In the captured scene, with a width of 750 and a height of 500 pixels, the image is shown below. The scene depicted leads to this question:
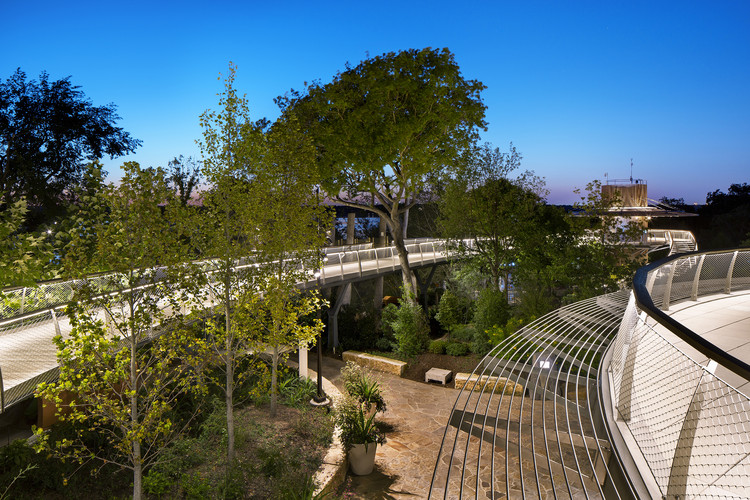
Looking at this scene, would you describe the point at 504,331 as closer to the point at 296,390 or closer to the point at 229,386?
the point at 296,390

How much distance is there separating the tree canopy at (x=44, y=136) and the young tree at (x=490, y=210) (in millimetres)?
16786

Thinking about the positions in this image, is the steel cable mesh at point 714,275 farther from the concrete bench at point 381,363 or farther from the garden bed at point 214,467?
the garden bed at point 214,467

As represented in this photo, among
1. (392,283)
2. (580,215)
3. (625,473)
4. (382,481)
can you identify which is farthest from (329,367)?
(392,283)

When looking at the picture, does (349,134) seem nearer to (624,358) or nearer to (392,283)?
(624,358)

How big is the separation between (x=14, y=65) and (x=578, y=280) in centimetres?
2498

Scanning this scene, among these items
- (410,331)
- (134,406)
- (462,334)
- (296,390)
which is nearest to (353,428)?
(296,390)

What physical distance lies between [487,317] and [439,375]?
3229 mm

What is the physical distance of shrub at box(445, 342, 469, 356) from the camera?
56.3 feet

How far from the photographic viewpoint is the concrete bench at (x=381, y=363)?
51.0 ft

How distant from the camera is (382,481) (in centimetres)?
885

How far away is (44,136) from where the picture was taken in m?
20.1

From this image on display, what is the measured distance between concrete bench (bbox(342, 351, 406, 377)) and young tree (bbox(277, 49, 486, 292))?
6.93 m

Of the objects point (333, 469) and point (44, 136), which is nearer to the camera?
point (333, 469)

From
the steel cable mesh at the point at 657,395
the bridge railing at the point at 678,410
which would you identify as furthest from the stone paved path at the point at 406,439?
the steel cable mesh at the point at 657,395
